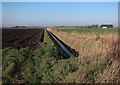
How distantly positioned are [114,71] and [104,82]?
33.6 inches

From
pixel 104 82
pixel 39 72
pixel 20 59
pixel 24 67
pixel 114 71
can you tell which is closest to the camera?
pixel 104 82

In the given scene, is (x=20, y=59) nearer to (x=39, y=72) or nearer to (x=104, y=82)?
(x=39, y=72)

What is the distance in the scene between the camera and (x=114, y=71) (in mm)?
5699

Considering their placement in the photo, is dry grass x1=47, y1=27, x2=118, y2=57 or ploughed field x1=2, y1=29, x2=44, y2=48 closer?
dry grass x1=47, y1=27, x2=118, y2=57

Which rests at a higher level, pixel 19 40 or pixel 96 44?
pixel 19 40

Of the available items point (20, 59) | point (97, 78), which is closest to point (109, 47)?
point (97, 78)

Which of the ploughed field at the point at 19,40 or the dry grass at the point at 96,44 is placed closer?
the dry grass at the point at 96,44

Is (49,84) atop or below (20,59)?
below

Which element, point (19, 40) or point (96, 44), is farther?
point (19, 40)

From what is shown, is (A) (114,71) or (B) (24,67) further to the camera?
(B) (24,67)

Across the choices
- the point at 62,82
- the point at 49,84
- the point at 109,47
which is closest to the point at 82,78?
the point at 62,82

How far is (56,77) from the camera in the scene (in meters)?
5.72

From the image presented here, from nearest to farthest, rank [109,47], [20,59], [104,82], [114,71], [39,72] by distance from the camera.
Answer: [104,82], [114,71], [39,72], [109,47], [20,59]

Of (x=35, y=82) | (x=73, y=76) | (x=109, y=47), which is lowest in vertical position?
(x=35, y=82)
